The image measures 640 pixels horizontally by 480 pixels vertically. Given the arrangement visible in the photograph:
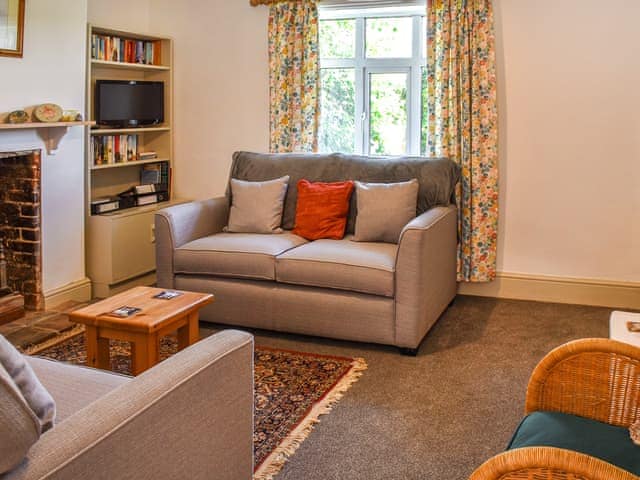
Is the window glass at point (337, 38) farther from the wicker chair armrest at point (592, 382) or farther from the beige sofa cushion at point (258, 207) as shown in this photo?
the wicker chair armrest at point (592, 382)

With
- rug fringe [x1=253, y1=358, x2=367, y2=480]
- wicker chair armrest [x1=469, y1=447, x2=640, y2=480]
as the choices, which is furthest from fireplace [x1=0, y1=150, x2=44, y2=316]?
wicker chair armrest [x1=469, y1=447, x2=640, y2=480]

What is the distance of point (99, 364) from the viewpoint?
124 inches

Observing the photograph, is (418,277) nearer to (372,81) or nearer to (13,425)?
(372,81)

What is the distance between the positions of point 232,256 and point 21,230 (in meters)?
1.29

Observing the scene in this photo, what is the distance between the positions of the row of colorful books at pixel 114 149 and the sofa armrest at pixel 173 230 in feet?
3.10

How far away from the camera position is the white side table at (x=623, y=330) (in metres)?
2.70

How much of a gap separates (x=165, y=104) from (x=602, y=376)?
421 cm

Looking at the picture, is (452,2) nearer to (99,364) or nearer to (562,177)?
(562,177)

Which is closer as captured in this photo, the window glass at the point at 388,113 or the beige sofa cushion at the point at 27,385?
the beige sofa cushion at the point at 27,385

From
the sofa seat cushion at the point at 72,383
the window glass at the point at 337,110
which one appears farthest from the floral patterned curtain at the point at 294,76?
the sofa seat cushion at the point at 72,383

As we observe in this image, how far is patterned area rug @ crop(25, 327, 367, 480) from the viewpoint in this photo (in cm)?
280

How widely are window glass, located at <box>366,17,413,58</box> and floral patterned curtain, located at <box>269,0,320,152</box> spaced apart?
374 millimetres

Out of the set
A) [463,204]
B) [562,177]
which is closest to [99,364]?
[463,204]

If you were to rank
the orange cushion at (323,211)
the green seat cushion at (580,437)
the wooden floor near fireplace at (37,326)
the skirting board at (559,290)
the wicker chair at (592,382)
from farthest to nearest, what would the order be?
1. the skirting board at (559,290)
2. the orange cushion at (323,211)
3. the wooden floor near fireplace at (37,326)
4. the wicker chair at (592,382)
5. the green seat cushion at (580,437)
